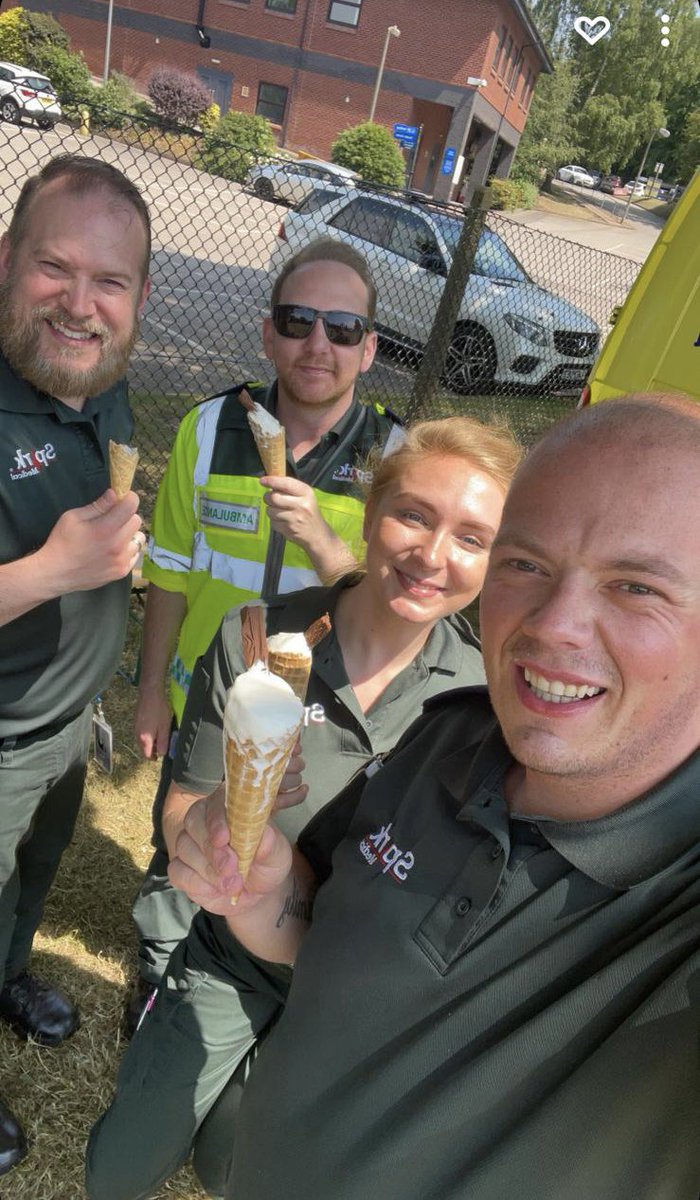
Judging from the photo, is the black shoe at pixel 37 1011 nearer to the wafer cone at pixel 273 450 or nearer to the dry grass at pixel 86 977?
the dry grass at pixel 86 977

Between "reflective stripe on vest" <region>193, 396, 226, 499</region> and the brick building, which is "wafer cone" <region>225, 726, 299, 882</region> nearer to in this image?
"reflective stripe on vest" <region>193, 396, 226, 499</region>

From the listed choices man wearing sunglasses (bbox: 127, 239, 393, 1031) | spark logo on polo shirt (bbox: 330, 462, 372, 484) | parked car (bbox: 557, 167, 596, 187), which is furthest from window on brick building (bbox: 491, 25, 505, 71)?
spark logo on polo shirt (bbox: 330, 462, 372, 484)

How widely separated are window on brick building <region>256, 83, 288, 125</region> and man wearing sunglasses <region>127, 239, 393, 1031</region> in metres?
40.4

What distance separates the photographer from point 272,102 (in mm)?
36719

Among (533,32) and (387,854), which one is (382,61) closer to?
(533,32)

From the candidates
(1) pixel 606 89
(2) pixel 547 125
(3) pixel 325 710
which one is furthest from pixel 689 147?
(3) pixel 325 710

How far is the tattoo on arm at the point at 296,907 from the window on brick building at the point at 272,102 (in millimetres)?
42011

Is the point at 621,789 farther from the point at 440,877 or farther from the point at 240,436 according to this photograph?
the point at 240,436

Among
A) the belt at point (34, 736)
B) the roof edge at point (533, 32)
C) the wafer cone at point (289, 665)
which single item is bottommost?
the belt at point (34, 736)

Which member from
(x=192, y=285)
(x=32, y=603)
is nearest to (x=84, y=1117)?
(x=32, y=603)

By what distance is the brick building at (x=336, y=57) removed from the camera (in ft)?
109

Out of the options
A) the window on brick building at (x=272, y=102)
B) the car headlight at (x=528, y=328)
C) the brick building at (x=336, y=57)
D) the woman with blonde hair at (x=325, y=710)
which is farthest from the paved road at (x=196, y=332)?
the window on brick building at (x=272, y=102)

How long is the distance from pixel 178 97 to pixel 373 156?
8.23m

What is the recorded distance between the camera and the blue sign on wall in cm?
3438
